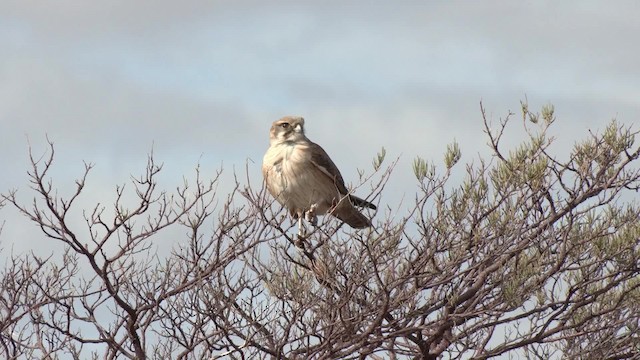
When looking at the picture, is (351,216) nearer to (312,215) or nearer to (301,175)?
(312,215)

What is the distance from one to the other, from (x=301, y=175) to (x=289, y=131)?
0.62 meters

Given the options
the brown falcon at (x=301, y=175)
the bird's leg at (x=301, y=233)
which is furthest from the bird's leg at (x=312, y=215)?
the bird's leg at (x=301, y=233)


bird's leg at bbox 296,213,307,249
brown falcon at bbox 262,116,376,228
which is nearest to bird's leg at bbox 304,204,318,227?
brown falcon at bbox 262,116,376,228

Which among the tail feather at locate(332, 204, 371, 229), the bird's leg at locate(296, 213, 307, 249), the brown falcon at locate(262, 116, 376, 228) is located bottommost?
the bird's leg at locate(296, 213, 307, 249)

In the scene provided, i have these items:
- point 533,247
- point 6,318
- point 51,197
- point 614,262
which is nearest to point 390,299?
point 533,247

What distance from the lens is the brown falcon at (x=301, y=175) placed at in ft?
34.6

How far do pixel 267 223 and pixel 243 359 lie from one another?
3.84ft

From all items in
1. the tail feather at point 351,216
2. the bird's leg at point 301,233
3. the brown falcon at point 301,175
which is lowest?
the bird's leg at point 301,233

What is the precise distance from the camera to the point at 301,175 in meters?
10.6

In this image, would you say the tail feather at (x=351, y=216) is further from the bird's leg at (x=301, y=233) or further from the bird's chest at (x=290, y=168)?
the bird's leg at (x=301, y=233)

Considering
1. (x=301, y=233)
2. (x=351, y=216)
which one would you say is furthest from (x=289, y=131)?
(x=301, y=233)

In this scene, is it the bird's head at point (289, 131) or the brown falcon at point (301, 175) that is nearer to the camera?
the brown falcon at point (301, 175)

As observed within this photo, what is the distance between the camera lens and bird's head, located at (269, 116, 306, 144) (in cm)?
1095

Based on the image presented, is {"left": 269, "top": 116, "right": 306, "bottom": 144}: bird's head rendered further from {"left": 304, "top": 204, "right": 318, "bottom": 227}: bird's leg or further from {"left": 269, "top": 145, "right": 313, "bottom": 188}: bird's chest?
{"left": 304, "top": 204, "right": 318, "bottom": 227}: bird's leg
